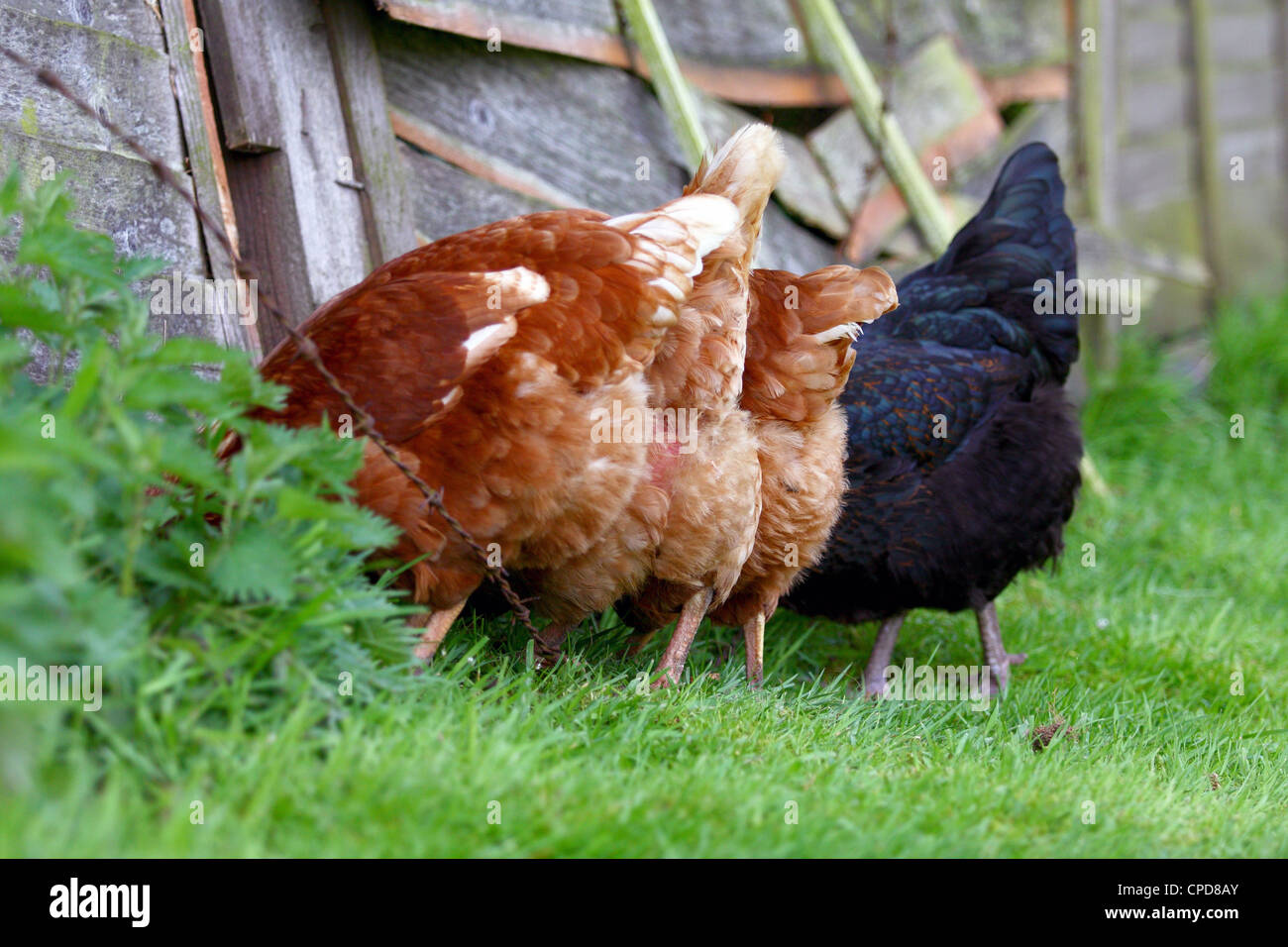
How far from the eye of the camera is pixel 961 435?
388 centimetres

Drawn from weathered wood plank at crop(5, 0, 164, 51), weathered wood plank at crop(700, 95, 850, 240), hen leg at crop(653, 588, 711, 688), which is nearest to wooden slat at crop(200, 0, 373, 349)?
weathered wood plank at crop(5, 0, 164, 51)

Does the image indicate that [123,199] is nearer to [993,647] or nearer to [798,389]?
[798,389]

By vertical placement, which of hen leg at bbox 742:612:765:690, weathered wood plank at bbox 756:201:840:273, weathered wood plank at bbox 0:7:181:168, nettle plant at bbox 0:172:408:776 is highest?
weathered wood plank at bbox 0:7:181:168

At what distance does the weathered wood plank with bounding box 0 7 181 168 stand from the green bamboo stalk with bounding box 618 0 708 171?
1883 mm

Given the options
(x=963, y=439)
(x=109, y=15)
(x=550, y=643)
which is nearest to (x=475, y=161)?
(x=109, y=15)

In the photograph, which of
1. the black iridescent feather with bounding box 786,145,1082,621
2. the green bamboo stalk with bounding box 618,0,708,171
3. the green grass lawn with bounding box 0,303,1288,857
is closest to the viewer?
the green grass lawn with bounding box 0,303,1288,857

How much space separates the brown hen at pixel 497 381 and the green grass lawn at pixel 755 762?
1.13 ft

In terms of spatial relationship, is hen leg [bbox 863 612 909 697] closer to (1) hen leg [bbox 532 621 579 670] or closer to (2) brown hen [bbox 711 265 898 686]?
(2) brown hen [bbox 711 265 898 686]

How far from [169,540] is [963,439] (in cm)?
271

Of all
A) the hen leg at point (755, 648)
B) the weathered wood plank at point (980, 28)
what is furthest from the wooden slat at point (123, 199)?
the weathered wood plank at point (980, 28)

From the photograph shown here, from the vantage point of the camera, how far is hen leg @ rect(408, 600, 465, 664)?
8.46ft

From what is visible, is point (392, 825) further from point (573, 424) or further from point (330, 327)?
point (330, 327)

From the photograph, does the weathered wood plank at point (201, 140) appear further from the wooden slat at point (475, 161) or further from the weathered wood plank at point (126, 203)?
the wooden slat at point (475, 161)
